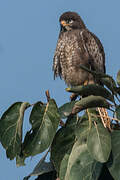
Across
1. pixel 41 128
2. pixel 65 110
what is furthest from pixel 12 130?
pixel 65 110

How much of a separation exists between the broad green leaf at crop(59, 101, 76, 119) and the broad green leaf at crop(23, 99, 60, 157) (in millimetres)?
43

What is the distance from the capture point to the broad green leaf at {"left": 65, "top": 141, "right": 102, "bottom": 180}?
116 inches

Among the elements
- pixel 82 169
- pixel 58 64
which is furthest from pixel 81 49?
pixel 82 169

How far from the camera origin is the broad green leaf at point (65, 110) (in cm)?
316

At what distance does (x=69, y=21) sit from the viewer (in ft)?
25.6

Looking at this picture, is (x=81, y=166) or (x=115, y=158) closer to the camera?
(x=115, y=158)

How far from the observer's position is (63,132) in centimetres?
324

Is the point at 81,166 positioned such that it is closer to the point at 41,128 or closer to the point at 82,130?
the point at 82,130

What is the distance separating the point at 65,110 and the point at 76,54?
4072mm

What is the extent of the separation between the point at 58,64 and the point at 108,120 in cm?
445

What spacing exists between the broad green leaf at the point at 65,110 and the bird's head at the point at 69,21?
4.74 meters

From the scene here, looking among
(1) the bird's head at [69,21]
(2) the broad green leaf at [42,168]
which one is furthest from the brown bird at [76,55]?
(2) the broad green leaf at [42,168]

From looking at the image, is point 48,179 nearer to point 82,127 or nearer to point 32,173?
point 32,173

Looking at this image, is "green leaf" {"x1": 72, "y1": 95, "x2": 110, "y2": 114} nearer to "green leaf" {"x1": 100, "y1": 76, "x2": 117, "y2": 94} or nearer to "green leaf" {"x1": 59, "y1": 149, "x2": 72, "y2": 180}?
"green leaf" {"x1": 100, "y1": 76, "x2": 117, "y2": 94}
